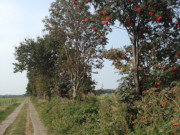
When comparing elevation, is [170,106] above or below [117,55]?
below

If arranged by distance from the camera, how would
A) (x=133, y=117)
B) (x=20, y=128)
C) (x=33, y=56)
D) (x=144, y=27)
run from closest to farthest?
(x=133, y=117) < (x=144, y=27) < (x=20, y=128) < (x=33, y=56)

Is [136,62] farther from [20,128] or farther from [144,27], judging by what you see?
[20,128]

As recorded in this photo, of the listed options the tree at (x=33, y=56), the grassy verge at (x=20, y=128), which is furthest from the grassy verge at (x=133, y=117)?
the tree at (x=33, y=56)

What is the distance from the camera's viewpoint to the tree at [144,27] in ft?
21.7

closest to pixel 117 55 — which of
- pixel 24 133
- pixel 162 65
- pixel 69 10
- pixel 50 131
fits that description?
pixel 162 65

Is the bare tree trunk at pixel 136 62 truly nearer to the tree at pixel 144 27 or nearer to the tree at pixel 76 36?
the tree at pixel 144 27

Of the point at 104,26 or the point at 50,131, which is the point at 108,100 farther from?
the point at 50,131

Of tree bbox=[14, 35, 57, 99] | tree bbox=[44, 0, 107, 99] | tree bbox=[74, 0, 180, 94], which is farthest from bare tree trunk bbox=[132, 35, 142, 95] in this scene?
tree bbox=[14, 35, 57, 99]

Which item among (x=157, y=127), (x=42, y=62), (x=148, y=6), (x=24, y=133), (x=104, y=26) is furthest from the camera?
(x=42, y=62)

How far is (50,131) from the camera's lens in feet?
30.6

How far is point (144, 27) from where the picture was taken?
7.29 metres

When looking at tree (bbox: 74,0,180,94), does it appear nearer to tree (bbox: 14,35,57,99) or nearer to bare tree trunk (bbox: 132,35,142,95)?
bare tree trunk (bbox: 132,35,142,95)

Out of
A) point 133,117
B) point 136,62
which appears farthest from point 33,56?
point 133,117

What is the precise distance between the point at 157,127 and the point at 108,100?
9.09 ft
